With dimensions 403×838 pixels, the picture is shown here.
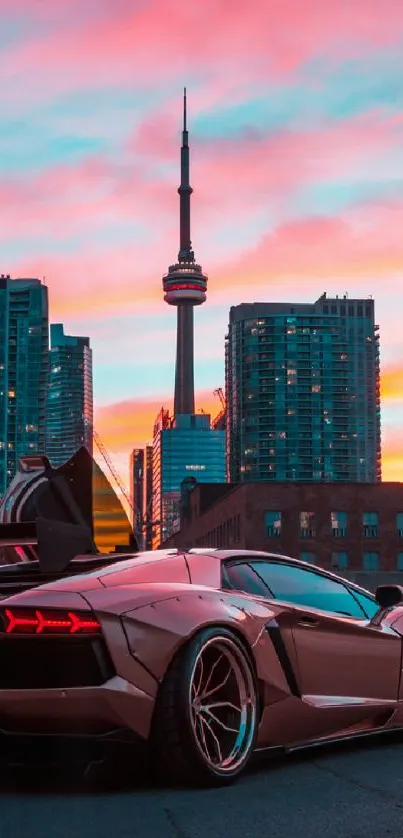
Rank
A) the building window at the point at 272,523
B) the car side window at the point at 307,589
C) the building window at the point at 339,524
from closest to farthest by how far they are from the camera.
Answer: the car side window at the point at 307,589 → the building window at the point at 272,523 → the building window at the point at 339,524

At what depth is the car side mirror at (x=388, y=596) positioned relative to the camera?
7746 mm

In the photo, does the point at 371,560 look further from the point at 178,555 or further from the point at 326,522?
the point at 178,555

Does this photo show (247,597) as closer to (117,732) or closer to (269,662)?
(269,662)

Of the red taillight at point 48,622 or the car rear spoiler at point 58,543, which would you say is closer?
the red taillight at point 48,622

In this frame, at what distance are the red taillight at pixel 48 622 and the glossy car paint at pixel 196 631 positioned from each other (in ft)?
0.12

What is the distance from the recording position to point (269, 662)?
6176 millimetres

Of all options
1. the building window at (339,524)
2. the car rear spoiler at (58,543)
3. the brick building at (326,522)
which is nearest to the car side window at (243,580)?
the car rear spoiler at (58,543)

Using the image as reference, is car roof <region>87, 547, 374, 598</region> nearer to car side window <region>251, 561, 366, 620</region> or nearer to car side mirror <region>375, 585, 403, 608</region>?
car side window <region>251, 561, 366, 620</region>

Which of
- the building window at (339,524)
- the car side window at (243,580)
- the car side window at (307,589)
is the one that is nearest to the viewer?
the car side window at (243,580)

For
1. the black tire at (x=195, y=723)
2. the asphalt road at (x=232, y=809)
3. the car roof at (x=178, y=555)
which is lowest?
the asphalt road at (x=232, y=809)

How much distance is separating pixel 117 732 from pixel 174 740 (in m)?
0.25

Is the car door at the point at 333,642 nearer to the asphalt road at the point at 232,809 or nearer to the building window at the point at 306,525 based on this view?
the asphalt road at the point at 232,809

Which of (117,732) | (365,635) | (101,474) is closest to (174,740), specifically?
(117,732)

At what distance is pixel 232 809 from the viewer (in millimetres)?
5070
